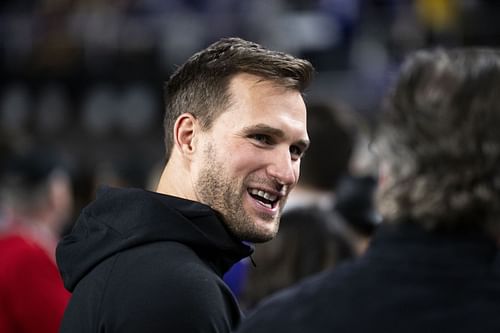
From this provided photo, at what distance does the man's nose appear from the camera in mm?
2539

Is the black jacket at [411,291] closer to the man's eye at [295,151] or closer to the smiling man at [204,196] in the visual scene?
the smiling man at [204,196]

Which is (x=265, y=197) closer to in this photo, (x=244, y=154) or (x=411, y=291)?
(x=244, y=154)

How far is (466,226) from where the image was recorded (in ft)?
5.34

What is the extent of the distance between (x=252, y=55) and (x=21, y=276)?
6.85 ft

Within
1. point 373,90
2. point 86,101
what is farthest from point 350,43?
point 86,101

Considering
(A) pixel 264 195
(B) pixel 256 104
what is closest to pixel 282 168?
(A) pixel 264 195

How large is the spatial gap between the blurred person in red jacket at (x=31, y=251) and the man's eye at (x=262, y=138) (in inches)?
77.9

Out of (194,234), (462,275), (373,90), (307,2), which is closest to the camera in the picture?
(462,275)

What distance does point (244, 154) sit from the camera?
2480mm

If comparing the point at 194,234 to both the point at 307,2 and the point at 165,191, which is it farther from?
the point at 307,2

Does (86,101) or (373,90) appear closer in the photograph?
(373,90)

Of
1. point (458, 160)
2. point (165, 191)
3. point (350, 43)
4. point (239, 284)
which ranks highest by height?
point (458, 160)

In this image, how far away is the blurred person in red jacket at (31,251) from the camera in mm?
4184

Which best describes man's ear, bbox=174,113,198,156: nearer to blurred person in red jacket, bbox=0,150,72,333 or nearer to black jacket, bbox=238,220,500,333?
black jacket, bbox=238,220,500,333
